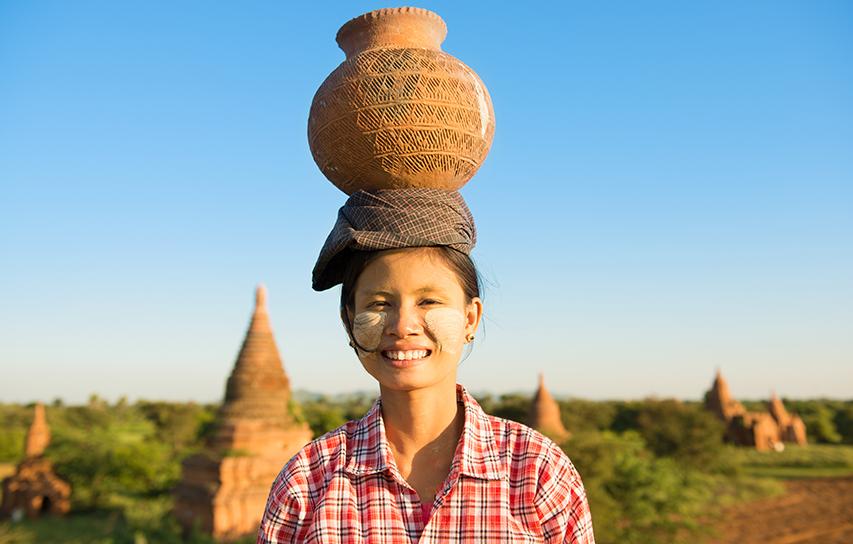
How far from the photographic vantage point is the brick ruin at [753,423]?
125 feet

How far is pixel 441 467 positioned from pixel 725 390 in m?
43.6

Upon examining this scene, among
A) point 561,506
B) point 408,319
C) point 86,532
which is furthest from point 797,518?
point 408,319

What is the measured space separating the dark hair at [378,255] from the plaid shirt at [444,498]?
35cm

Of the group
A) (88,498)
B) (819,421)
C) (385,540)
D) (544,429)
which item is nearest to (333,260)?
(385,540)

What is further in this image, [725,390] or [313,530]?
[725,390]

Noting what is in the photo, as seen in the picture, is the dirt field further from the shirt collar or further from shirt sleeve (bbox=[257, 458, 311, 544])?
shirt sleeve (bbox=[257, 458, 311, 544])

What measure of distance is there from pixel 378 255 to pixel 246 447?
546 inches

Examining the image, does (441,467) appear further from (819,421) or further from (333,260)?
(819,421)

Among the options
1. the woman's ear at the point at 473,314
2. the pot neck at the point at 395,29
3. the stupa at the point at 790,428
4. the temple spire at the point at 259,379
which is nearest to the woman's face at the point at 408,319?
the woman's ear at the point at 473,314

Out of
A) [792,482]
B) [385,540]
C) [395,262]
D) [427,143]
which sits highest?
[427,143]

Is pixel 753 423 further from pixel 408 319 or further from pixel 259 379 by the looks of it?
pixel 408 319

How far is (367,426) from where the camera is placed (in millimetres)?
1821

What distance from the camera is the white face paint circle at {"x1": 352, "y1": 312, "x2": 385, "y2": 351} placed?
1.77 meters

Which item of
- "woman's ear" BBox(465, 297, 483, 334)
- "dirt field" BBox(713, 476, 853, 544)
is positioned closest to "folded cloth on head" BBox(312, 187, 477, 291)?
"woman's ear" BBox(465, 297, 483, 334)
